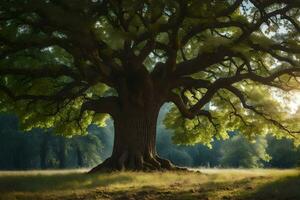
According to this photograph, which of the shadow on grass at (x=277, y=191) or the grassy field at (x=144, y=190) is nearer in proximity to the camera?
the shadow on grass at (x=277, y=191)

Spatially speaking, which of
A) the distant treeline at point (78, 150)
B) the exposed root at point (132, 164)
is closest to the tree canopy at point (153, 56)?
the exposed root at point (132, 164)

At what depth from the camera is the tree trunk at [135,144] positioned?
77.2 feet

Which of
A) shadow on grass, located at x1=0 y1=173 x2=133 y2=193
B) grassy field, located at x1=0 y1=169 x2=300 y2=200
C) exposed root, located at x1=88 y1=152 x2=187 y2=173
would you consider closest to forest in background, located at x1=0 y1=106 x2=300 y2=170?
exposed root, located at x1=88 y1=152 x2=187 y2=173

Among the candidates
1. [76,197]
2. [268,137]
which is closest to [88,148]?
[268,137]

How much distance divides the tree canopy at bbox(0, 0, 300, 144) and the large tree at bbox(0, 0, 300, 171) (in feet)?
0.17

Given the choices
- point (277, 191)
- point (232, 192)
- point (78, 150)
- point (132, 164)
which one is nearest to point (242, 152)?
point (78, 150)

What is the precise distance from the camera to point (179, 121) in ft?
110

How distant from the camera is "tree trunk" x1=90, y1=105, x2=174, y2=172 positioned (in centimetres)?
2352

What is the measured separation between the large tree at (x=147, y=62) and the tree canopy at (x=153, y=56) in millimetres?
53

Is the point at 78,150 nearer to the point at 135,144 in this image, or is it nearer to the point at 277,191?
the point at 135,144

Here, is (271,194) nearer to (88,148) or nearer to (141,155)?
(141,155)

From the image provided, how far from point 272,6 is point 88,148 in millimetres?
48885

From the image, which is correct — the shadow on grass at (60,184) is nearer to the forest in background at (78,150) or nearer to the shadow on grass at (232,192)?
the shadow on grass at (232,192)

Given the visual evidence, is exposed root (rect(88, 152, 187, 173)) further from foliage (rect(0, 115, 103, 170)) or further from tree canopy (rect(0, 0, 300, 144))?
foliage (rect(0, 115, 103, 170))
